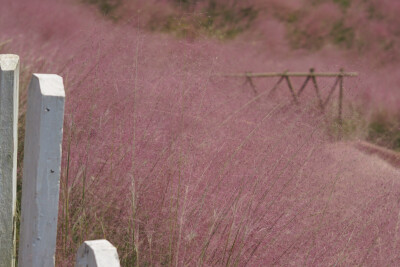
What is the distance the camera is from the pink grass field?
1.66 meters

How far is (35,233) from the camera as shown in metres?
1.29

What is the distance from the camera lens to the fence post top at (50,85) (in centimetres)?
122

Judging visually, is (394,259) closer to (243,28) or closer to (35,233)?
(35,233)

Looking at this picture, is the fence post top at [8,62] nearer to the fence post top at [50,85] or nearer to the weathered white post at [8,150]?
the weathered white post at [8,150]

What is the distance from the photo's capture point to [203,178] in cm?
176

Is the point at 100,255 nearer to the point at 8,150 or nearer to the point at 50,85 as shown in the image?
the point at 50,85

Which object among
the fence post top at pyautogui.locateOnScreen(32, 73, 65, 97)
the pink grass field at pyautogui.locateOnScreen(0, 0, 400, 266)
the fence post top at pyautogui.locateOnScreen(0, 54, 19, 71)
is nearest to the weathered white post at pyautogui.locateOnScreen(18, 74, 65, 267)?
the fence post top at pyautogui.locateOnScreen(32, 73, 65, 97)

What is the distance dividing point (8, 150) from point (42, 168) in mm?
206

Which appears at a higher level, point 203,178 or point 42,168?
point 42,168

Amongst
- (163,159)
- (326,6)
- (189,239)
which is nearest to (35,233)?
(189,239)

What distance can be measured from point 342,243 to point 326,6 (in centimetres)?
549

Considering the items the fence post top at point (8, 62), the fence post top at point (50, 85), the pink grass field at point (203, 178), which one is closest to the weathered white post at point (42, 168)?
the fence post top at point (50, 85)

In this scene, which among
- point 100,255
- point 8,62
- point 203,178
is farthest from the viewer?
point 203,178

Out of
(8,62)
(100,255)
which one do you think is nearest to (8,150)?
(8,62)
